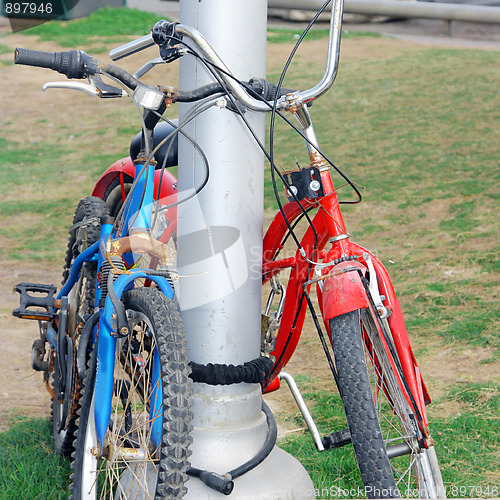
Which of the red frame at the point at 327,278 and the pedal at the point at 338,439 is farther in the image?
the pedal at the point at 338,439

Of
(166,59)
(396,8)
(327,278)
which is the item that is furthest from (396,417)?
(396,8)

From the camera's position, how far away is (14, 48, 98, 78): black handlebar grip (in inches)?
96.7

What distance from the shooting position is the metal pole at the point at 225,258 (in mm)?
2744

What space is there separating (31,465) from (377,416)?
5.02ft

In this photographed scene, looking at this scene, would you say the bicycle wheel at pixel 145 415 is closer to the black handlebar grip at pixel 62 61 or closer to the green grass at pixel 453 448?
the black handlebar grip at pixel 62 61

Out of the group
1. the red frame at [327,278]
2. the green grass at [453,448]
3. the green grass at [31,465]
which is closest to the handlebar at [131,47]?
the red frame at [327,278]

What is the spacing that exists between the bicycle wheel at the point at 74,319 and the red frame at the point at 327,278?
461mm

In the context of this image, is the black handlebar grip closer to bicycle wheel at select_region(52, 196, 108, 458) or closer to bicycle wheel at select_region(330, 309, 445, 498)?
bicycle wheel at select_region(52, 196, 108, 458)

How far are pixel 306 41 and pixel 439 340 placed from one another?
367 inches

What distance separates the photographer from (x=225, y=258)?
2793mm

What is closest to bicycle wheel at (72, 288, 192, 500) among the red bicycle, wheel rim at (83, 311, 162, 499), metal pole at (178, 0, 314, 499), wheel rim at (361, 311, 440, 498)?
wheel rim at (83, 311, 162, 499)

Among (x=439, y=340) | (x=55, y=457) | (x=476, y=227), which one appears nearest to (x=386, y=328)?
(x=55, y=457)

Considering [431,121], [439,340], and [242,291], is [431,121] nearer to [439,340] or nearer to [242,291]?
[439,340]

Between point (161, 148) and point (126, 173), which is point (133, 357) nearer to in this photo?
point (161, 148)
